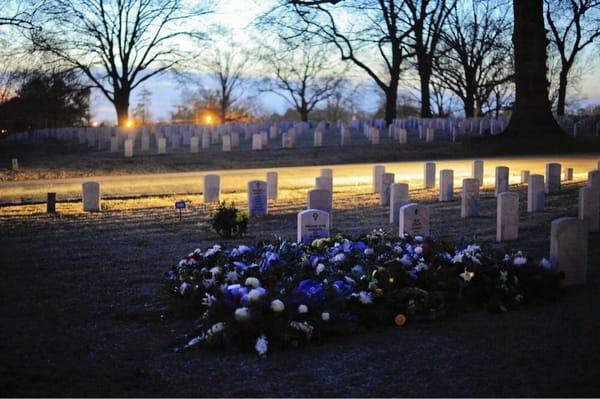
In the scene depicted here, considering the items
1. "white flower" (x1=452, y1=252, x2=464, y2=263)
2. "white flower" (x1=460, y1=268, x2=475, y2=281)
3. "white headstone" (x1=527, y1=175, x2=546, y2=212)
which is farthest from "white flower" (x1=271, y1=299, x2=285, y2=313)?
"white headstone" (x1=527, y1=175, x2=546, y2=212)

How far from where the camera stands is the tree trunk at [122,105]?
152ft

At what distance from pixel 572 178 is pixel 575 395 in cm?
1440

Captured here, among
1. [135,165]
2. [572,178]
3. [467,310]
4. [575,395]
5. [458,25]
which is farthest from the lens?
[458,25]

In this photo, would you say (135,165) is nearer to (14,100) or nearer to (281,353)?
(14,100)

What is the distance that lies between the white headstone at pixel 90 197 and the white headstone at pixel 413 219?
24.5 feet

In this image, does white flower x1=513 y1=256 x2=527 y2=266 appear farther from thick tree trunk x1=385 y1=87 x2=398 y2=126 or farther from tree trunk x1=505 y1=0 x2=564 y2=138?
thick tree trunk x1=385 y1=87 x2=398 y2=126

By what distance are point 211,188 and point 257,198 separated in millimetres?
2473

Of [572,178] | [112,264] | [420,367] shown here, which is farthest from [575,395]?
[572,178]

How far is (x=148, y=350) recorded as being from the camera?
5793mm

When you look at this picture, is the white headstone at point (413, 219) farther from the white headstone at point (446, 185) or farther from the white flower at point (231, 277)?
the white headstone at point (446, 185)

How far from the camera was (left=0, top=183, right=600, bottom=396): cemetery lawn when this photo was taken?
4.83m

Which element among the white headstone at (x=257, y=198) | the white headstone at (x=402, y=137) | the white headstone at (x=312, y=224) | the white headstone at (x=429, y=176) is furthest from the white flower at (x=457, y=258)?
the white headstone at (x=402, y=137)

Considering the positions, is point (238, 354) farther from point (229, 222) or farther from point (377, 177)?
point (377, 177)

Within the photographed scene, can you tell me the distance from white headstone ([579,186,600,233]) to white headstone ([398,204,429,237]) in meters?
2.67
